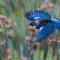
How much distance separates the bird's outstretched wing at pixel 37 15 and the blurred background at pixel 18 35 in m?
0.03

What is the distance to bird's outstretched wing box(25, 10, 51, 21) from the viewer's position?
980mm

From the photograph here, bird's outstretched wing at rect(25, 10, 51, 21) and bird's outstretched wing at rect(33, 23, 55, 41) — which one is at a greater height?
bird's outstretched wing at rect(25, 10, 51, 21)

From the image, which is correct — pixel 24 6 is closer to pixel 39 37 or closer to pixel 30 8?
pixel 30 8

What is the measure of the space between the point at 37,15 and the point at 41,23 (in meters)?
0.03

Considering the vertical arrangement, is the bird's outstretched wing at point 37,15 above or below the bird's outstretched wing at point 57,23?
above

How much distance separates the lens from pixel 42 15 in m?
0.98

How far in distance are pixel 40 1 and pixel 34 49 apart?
18cm

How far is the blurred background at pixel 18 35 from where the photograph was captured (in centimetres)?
99

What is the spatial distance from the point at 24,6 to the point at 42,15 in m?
0.09

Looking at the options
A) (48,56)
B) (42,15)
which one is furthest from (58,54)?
(42,15)

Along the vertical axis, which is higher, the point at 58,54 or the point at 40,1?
the point at 40,1

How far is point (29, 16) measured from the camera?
984 mm

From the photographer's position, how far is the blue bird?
981mm

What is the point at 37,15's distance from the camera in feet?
3.22
